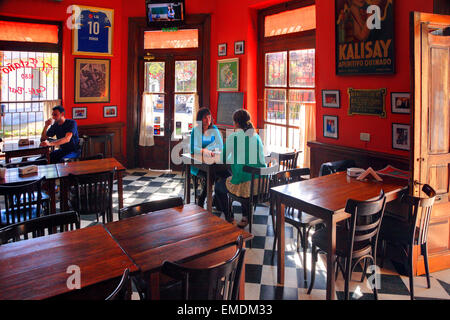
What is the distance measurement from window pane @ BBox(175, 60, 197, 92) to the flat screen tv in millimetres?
824

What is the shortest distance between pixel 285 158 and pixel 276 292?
6.07 ft

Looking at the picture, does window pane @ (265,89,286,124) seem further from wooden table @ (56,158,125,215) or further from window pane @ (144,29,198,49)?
wooden table @ (56,158,125,215)

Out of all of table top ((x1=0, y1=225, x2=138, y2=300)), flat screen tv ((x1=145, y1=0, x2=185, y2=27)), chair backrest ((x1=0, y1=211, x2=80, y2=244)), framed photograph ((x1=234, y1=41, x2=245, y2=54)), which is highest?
flat screen tv ((x1=145, y1=0, x2=185, y2=27))

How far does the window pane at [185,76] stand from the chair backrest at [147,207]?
5081 mm

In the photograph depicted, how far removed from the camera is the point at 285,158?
4.54 meters

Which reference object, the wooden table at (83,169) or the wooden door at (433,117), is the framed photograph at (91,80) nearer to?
the wooden table at (83,169)

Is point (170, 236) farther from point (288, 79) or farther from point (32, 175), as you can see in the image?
point (288, 79)

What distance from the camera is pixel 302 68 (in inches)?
220

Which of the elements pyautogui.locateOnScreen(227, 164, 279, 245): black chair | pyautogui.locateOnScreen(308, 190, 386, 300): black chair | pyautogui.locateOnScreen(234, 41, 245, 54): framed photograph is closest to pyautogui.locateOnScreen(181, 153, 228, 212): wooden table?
pyautogui.locateOnScreen(227, 164, 279, 245): black chair

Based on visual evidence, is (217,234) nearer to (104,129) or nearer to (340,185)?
(340,185)

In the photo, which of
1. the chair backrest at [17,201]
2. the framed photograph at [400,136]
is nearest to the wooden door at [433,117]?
the framed photograph at [400,136]

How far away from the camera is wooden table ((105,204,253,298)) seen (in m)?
2.02
